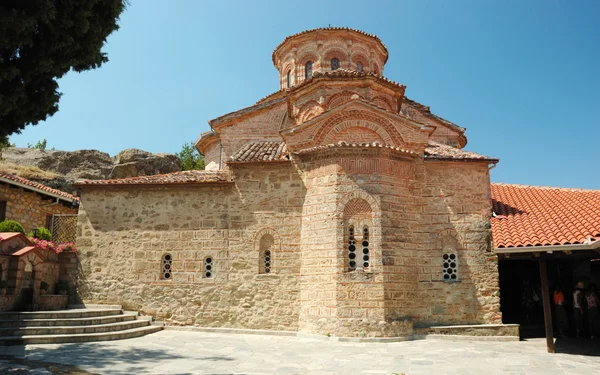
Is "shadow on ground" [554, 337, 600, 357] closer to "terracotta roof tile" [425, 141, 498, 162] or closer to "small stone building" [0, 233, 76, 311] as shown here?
"terracotta roof tile" [425, 141, 498, 162]

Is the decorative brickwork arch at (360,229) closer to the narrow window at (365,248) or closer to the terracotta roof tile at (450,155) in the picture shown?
the narrow window at (365,248)

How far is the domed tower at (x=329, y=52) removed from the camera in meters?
15.7

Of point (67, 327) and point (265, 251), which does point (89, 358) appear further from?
point (265, 251)

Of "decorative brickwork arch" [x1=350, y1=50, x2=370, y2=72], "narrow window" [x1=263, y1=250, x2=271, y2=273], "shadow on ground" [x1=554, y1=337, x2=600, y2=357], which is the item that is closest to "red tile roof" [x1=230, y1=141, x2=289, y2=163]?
"narrow window" [x1=263, y1=250, x2=271, y2=273]

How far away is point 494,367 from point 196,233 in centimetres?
734

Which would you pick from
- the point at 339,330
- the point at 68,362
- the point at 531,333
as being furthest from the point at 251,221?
the point at 531,333

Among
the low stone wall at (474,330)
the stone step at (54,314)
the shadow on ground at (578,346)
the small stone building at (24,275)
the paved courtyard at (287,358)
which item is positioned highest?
the small stone building at (24,275)

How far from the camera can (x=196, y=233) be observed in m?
11.5

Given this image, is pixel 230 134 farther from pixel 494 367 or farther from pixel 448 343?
pixel 494 367

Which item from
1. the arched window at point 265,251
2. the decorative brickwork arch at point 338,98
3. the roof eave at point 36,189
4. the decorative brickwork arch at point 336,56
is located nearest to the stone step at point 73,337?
the arched window at point 265,251

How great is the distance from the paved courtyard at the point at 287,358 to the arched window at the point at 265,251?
6.18 feet

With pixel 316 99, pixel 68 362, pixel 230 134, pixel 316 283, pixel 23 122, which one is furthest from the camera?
pixel 230 134

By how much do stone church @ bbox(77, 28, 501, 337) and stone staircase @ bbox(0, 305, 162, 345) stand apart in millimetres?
912

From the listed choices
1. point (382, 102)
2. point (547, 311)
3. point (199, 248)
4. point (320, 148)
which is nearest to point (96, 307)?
point (199, 248)
